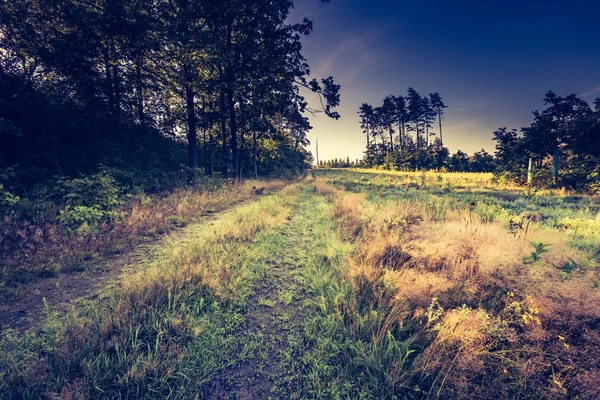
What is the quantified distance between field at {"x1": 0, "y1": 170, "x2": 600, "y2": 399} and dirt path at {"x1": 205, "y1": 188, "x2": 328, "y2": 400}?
14mm

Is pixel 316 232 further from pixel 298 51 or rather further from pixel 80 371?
pixel 298 51

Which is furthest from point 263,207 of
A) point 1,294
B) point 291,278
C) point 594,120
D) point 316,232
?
point 594,120

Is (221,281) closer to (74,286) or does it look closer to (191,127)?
(74,286)

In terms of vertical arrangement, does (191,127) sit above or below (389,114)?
below

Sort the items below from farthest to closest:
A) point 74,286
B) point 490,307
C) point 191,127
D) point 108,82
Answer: point 191,127 → point 108,82 → point 74,286 → point 490,307

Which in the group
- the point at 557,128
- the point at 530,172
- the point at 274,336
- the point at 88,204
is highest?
the point at 557,128

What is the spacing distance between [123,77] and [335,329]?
1662 centimetres

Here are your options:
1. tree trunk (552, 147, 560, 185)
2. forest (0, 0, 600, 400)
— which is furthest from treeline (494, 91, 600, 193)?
forest (0, 0, 600, 400)

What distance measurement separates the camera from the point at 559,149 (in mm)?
16734

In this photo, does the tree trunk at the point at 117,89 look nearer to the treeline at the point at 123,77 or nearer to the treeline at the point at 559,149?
the treeline at the point at 123,77

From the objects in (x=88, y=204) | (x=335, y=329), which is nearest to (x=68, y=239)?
(x=88, y=204)

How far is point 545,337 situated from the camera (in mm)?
2336

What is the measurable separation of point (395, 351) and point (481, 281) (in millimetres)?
2011

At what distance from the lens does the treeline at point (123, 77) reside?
842 centimetres
